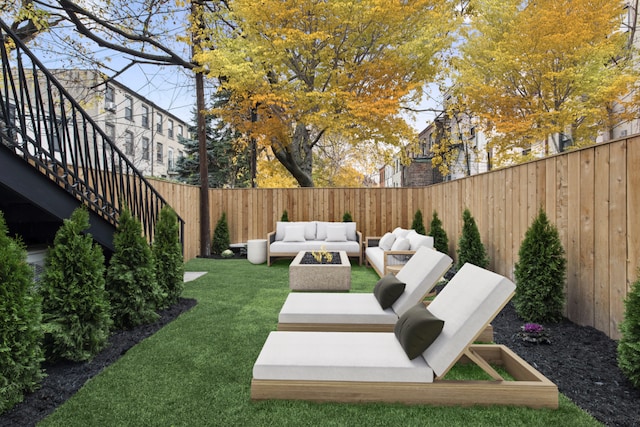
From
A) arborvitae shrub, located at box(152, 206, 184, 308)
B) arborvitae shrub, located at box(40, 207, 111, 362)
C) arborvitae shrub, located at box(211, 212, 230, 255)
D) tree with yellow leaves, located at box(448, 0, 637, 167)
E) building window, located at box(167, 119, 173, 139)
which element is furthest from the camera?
building window, located at box(167, 119, 173, 139)

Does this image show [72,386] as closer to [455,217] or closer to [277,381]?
[277,381]

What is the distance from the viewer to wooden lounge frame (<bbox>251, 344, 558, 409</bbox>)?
7.46 feet

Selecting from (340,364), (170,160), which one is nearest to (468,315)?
(340,364)

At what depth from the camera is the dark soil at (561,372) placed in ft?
7.49

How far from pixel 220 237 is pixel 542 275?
7.87 metres

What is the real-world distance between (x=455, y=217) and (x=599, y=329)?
4101 mm

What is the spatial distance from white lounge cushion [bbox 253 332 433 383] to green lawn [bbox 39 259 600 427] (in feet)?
0.59

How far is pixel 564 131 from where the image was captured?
10.2m

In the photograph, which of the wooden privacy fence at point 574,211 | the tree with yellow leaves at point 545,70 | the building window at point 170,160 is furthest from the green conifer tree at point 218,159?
the tree with yellow leaves at point 545,70

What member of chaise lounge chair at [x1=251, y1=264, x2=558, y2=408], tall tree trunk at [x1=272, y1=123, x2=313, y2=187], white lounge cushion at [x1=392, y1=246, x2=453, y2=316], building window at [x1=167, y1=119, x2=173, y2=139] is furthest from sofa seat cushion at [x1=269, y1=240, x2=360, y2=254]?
building window at [x1=167, y1=119, x2=173, y2=139]

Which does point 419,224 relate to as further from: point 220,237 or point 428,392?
point 428,392

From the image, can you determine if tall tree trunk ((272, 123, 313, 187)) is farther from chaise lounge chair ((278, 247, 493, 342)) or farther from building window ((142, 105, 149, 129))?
building window ((142, 105, 149, 129))

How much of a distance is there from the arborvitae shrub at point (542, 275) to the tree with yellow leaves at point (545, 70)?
6.83 meters

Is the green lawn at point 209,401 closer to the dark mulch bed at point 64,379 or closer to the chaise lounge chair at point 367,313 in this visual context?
the dark mulch bed at point 64,379
